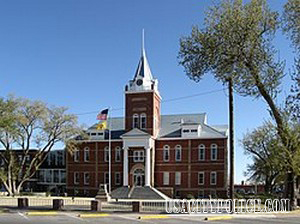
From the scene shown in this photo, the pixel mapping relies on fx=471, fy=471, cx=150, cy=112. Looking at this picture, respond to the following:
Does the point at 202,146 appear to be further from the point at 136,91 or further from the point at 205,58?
the point at 205,58

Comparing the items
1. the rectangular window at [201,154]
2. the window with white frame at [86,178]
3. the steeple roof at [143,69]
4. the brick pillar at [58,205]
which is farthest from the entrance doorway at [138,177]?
the brick pillar at [58,205]

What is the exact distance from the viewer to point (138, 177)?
6159 cm

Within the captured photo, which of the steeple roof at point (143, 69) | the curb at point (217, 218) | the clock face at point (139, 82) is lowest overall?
the curb at point (217, 218)

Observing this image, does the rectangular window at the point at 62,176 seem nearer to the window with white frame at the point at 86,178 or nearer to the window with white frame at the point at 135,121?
the window with white frame at the point at 86,178

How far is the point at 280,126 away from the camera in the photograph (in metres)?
34.0

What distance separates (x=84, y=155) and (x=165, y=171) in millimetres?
12147

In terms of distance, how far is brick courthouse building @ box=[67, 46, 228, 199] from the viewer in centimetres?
6003

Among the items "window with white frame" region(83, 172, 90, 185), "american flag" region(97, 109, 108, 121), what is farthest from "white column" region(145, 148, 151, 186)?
"window with white frame" region(83, 172, 90, 185)

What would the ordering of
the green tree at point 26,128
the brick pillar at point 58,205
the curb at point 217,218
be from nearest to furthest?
the curb at point 217,218 → the brick pillar at point 58,205 → the green tree at point 26,128

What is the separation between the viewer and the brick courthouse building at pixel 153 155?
60.0 m

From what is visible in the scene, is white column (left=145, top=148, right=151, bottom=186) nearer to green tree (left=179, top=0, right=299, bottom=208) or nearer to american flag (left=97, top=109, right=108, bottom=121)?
american flag (left=97, top=109, right=108, bottom=121)

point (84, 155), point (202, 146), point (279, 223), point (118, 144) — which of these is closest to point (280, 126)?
point (279, 223)

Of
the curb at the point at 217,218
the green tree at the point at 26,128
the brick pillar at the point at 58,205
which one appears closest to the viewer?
the curb at the point at 217,218

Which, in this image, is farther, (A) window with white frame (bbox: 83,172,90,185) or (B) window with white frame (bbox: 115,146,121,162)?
(A) window with white frame (bbox: 83,172,90,185)
